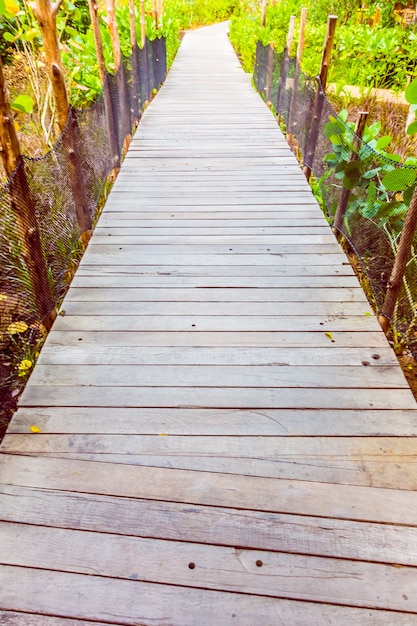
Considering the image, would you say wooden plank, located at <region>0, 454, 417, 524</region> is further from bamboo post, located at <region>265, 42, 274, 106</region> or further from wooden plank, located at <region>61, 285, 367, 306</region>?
bamboo post, located at <region>265, 42, 274, 106</region>

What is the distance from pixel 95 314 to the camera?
2.76 metres

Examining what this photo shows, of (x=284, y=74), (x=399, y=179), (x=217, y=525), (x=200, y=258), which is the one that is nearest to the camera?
(x=217, y=525)

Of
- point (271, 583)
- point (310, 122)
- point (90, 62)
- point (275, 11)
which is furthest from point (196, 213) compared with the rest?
point (275, 11)

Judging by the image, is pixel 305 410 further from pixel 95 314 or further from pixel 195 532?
pixel 95 314

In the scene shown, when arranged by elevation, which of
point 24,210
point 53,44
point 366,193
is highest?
point 53,44

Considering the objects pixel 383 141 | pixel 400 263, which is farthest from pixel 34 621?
pixel 383 141

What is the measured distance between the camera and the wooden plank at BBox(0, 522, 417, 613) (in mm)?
1410

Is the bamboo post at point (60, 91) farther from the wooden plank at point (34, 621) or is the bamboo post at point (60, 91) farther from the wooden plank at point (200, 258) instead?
the wooden plank at point (34, 621)

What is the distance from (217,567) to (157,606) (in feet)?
0.74

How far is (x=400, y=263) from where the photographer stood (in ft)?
8.14

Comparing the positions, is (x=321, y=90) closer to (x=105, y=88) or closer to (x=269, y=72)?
(x=105, y=88)

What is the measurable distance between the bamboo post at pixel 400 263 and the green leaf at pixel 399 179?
227 millimetres

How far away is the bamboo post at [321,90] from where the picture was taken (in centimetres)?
434

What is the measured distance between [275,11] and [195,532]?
14.7 m
